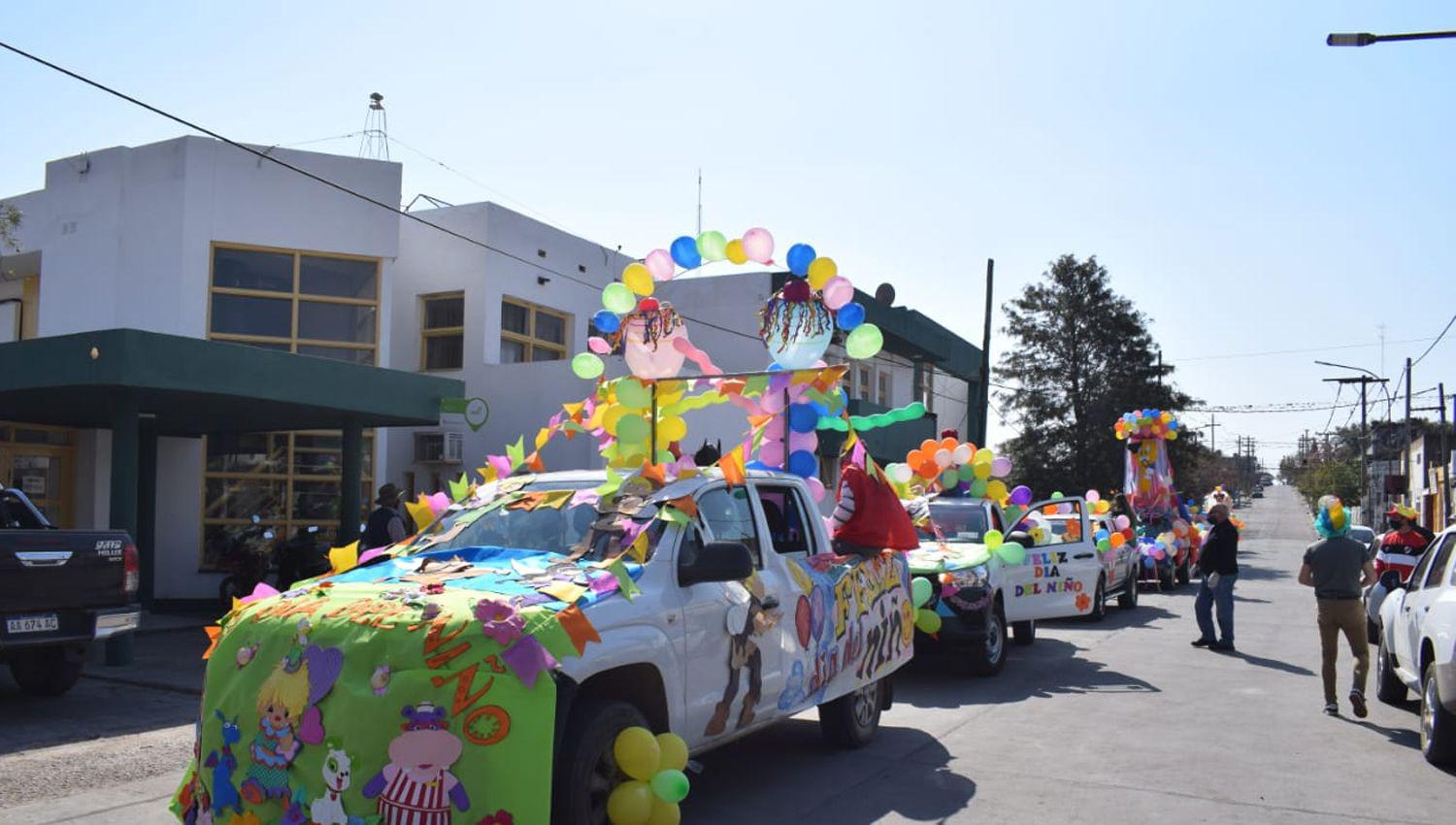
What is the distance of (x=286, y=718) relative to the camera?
455 centimetres

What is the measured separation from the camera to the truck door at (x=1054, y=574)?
13.5 m

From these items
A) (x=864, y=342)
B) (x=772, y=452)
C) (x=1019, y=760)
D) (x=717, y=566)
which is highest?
(x=864, y=342)

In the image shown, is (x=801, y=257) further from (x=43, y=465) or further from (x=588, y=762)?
(x=43, y=465)

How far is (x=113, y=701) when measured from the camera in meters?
9.81

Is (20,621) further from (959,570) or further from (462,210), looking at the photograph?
(462,210)

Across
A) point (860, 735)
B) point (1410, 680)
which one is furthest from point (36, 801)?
point (1410, 680)

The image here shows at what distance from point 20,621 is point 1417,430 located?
8949cm

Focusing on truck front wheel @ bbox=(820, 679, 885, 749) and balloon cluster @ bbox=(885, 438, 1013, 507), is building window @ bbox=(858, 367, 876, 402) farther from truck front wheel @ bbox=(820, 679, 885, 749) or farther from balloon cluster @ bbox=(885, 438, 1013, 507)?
truck front wheel @ bbox=(820, 679, 885, 749)

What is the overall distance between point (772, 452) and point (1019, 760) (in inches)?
115

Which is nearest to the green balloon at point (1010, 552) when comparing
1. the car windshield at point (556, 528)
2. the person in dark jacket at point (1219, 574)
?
the person in dark jacket at point (1219, 574)

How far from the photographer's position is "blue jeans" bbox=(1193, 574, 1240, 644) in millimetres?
14047

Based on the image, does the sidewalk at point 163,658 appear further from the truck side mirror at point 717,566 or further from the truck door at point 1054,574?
the truck door at point 1054,574

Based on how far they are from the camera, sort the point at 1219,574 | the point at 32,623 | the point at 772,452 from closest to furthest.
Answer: the point at 32,623, the point at 772,452, the point at 1219,574

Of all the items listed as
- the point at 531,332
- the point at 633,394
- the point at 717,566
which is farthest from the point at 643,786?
the point at 531,332
